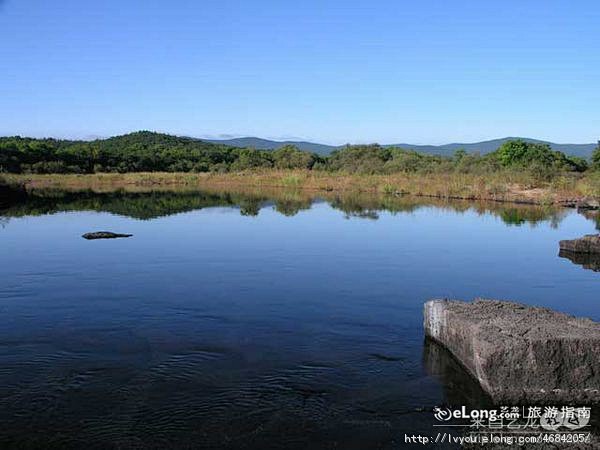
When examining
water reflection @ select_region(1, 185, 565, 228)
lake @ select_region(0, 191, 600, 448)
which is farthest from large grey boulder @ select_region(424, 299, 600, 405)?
water reflection @ select_region(1, 185, 565, 228)

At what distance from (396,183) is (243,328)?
33968mm

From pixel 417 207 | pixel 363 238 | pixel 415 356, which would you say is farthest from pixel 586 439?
pixel 417 207

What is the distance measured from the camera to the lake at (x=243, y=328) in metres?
5.49

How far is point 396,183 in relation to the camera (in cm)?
4119

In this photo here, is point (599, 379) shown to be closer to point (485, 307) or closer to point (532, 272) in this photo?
point (485, 307)

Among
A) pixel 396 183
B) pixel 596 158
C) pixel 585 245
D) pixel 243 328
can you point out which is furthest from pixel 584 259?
pixel 596 158

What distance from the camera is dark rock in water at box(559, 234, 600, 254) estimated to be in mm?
14953

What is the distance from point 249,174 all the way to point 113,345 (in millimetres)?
47985

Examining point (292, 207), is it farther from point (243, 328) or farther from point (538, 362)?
point (538, 362)

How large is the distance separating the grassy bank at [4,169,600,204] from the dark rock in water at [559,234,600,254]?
16080mm

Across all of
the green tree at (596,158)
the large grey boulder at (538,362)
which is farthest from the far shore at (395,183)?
the large grey boulder at (538,362)

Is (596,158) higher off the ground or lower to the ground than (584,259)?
higher

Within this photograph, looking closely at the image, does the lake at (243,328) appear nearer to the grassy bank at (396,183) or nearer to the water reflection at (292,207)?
the water reflection at (292,207)

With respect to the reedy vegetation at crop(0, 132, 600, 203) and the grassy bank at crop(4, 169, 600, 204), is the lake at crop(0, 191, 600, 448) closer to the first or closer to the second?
the grassy bank at crop(4, 169, 600, 204)
